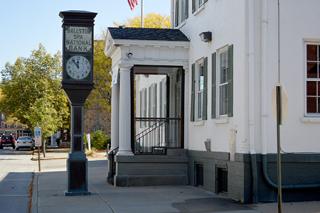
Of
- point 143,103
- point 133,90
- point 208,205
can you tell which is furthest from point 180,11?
point 208,205

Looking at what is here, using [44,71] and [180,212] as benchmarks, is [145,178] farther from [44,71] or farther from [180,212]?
[44,71]

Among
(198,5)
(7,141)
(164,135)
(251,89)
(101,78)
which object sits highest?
(101,78)

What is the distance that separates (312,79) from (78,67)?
20.9 ft

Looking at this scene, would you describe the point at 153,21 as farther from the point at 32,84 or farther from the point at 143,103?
the point at 143,103

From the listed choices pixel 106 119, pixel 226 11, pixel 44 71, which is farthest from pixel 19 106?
pixel 226 11

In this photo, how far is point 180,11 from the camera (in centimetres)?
2162

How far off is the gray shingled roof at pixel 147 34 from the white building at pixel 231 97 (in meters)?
0.03

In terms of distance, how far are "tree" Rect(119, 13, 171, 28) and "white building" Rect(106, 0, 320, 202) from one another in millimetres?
34431

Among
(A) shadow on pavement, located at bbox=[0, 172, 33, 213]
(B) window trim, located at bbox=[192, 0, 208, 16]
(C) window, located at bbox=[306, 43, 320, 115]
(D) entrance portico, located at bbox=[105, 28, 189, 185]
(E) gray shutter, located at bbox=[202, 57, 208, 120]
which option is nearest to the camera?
(C) window, located at bbox=[306, 43, 320, 115]

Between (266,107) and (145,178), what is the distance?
6.09 metres

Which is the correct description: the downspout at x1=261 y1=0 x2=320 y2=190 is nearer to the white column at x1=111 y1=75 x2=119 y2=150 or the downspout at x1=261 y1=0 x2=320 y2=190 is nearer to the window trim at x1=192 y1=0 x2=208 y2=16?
the window trim at x1=192 y1=0 x2=208 y2=16

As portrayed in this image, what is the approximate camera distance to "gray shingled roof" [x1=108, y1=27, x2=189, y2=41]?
19062mm

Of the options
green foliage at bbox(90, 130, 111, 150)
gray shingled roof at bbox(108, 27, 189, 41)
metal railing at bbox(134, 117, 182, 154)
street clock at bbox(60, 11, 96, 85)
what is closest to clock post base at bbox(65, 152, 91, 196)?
street clock at bbox(60, 11, 96, 85)

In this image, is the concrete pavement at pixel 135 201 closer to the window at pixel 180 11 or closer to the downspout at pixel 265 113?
the downspout at pixel 265 113
